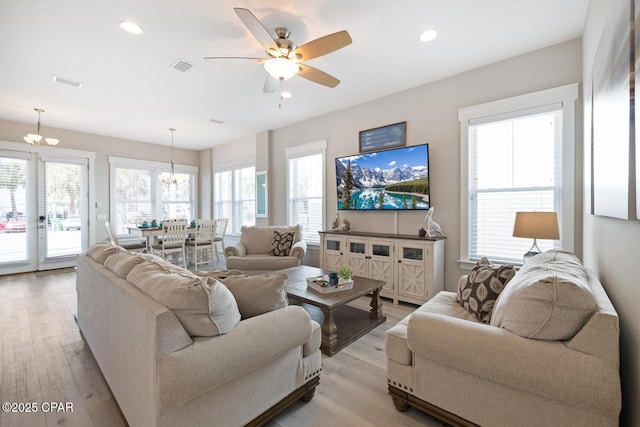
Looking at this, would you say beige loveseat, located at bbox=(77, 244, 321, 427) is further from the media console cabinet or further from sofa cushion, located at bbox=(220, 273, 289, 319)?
the media console cabinet

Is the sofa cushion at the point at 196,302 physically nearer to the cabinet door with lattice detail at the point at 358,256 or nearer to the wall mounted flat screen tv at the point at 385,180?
the cabinet door with lattice detail at the point at 358,256

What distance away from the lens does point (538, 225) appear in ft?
8.04

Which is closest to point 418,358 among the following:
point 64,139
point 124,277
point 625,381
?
point 625,381

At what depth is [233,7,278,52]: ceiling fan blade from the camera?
74.6 inches

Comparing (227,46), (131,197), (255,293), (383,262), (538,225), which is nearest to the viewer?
(255,293)

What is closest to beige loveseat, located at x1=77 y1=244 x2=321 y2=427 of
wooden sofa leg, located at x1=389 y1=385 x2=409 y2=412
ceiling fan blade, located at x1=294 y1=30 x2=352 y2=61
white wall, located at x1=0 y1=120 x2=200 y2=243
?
wooden sofa leg, located at x1=389 y1=385 x2=409 y2=412

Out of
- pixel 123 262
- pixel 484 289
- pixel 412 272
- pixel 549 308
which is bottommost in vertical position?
pixel 412 272

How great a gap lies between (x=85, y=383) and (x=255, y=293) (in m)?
1.54

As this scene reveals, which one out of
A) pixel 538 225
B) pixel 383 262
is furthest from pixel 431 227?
pixel 538 225

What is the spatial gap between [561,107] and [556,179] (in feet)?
2.35

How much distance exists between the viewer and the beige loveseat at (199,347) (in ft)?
3.84

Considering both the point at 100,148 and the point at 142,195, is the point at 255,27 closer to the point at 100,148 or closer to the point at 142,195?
the point at 100,148

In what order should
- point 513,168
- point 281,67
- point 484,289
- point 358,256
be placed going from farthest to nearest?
point 358,256, point 513,168, point 281,67, point 484,289

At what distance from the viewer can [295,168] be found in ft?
18.0
